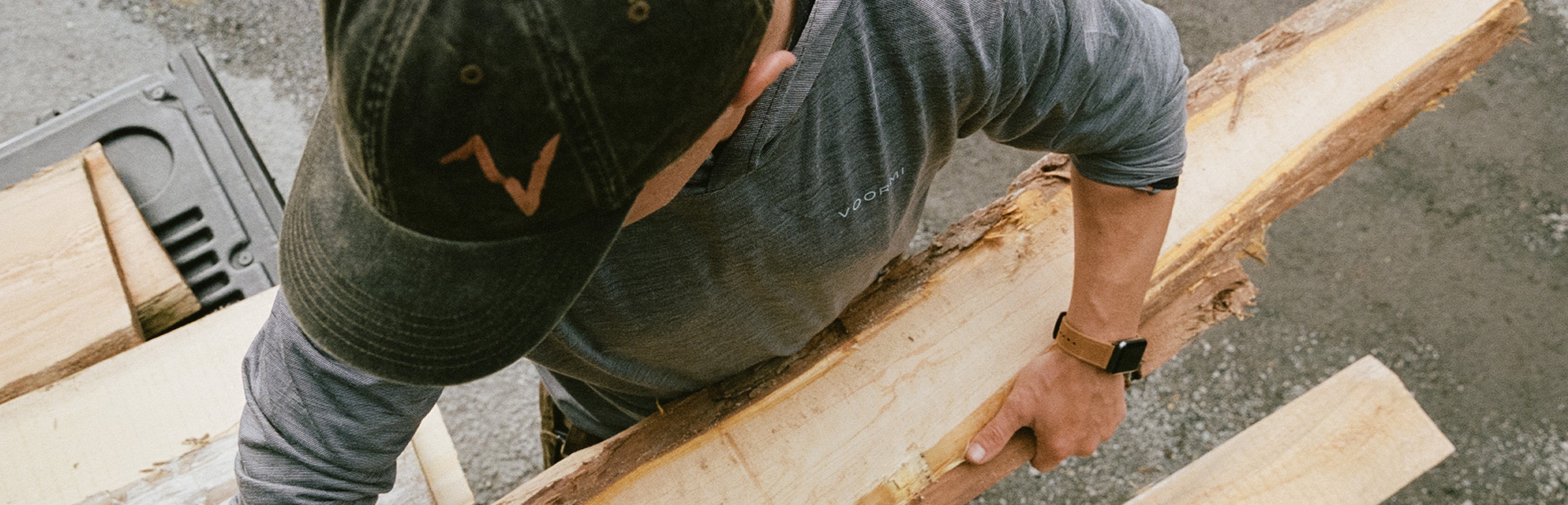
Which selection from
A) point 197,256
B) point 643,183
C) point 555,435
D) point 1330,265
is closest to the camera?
point 643,183

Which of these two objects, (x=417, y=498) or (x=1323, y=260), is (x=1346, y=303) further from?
(x=417, y=498)

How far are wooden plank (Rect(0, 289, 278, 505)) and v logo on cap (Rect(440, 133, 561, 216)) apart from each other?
1090mm

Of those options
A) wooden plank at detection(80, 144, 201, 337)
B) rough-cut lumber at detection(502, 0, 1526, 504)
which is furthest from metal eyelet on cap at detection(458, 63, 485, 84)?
wooden plank at detection(80, 144, 201, 337)

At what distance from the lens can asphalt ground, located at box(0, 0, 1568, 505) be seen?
2506mm

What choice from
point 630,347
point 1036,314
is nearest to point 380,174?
point 630,347

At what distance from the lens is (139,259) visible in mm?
1641

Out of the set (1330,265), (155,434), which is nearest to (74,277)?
(155,434)

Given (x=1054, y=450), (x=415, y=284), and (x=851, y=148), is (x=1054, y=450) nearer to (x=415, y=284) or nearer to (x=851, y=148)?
(x=851, y=148)

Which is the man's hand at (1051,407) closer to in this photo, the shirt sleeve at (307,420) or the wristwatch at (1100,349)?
the wristwatch at (1100,349)

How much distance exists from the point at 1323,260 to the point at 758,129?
102 inches

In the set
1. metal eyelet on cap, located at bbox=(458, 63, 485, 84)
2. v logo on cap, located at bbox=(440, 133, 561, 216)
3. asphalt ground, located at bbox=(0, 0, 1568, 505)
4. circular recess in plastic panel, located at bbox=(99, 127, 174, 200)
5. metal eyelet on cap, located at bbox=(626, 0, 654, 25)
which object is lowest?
asphalt ground, located at bbox=(0, 0, 1568, 505)

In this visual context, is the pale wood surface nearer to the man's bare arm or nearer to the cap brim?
the cap brim

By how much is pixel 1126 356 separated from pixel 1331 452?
0.67m

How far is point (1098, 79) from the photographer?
40.5 inches
